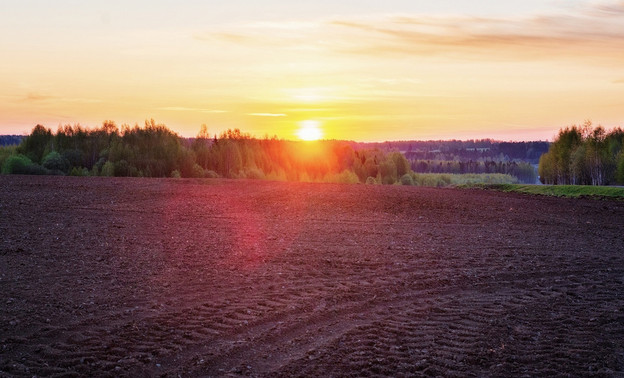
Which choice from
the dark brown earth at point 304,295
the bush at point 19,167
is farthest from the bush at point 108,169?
the dark brown earth at point 304,295

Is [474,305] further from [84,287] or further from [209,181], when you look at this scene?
[209,181]

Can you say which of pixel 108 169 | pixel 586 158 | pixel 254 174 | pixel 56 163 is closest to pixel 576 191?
pixel 586 158

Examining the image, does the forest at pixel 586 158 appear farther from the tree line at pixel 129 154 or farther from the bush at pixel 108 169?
the bush at pixel 108 169

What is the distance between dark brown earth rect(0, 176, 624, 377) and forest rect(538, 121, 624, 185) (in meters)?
55.8

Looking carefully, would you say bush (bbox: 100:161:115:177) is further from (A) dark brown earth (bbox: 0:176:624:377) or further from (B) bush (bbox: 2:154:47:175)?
(A) dark brown earth (bbox: 0:176:624:377)

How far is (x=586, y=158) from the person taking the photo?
79.9 meters

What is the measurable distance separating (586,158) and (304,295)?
247 ft

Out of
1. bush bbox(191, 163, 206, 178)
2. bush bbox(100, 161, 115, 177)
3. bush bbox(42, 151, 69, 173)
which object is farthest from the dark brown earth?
bush bbox(191, 163, 206, 178)

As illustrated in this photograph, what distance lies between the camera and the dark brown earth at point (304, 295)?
9836 millimetres

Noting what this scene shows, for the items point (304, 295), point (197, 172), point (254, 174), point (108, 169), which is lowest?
point (304, 295)

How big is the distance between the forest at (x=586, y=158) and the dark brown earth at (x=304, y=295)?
183 ft

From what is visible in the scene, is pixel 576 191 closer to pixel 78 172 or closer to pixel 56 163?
pixel 78 172

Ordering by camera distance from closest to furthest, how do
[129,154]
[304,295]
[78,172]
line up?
[304,295] < [78,172] < [129,154]

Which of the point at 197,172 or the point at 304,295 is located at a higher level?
the point at 197,172
